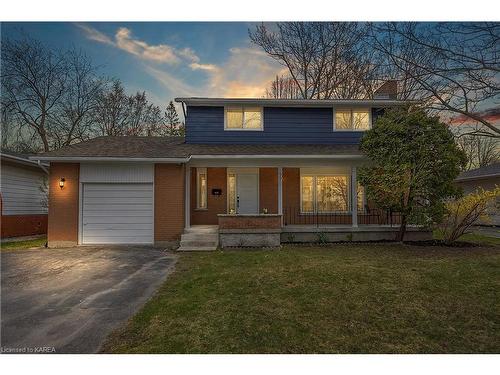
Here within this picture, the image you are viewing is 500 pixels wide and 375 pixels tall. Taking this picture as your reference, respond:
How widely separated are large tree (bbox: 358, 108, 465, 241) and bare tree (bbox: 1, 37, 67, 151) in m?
20.3

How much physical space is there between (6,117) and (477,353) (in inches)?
977

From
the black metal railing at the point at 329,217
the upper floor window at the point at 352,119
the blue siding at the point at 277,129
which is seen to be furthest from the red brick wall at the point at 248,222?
the upper floor window at the point at 352,119

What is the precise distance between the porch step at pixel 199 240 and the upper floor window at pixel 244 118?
486cm

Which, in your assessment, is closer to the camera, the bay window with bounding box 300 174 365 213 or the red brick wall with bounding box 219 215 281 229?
the red brick wall with bounding box 219 215 281 229

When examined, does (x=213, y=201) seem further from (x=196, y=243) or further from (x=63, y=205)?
(x=63, y=205)

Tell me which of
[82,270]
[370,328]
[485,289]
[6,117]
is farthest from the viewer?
[6,117]

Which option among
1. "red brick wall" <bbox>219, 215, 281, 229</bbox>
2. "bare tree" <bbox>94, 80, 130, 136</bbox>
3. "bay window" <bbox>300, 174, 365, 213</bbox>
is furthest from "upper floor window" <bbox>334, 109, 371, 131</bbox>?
"bare tree" <bbox>94, 80, 130, 136</bbox>

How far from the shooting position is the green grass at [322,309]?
335 cm

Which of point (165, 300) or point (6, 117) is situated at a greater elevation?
point (6, 117)

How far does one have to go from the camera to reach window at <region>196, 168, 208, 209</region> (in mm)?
12195

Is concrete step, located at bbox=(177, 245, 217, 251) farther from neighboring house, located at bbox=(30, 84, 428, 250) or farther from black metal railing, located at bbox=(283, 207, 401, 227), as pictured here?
black metal railing, located at bbox=(283, 207, 401, 227)

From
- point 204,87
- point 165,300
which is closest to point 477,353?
point 165,300

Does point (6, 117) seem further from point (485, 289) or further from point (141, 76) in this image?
point (485, 289)

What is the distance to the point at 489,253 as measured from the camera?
837cm
